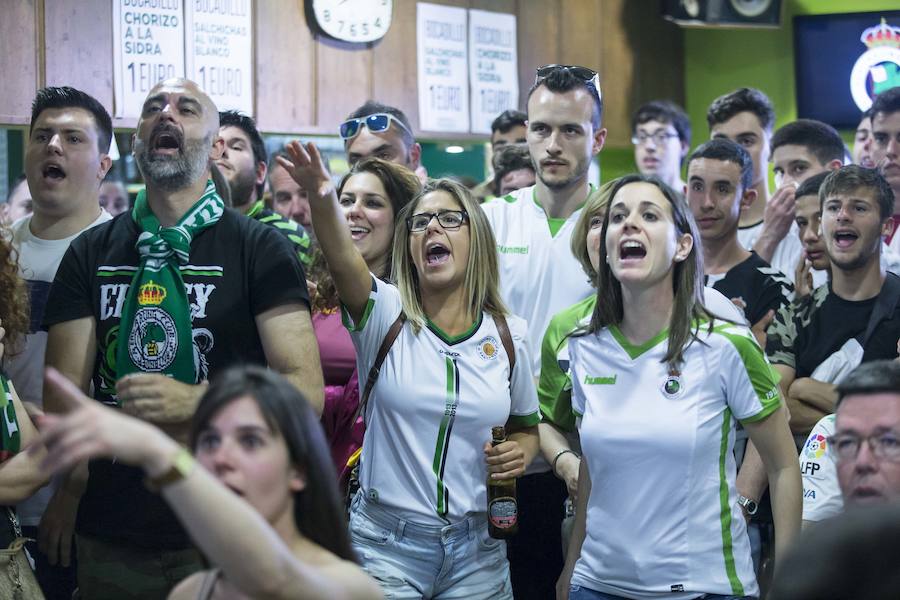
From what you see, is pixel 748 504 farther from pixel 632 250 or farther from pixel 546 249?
pixel 546 249

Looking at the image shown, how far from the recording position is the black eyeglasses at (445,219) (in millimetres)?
3432

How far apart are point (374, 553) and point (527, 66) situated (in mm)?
5356

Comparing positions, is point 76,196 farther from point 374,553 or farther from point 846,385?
point 846,385

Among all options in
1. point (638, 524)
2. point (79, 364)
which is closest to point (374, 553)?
point (638, 524)

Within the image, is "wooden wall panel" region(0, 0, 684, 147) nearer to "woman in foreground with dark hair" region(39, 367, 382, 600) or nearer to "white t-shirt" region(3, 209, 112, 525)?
"white t-shirt" region(3, 209, 112, 525)

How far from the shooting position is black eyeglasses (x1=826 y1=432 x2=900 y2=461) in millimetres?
2256

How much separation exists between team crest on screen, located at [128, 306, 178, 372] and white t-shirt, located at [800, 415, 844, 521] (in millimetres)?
1752

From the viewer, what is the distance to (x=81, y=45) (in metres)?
5.78

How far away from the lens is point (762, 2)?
845 centimetres

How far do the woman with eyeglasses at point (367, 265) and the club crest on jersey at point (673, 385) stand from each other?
1057 mm

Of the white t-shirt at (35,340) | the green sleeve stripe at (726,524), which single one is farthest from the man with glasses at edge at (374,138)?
the green sleeve stripe at (726,524)

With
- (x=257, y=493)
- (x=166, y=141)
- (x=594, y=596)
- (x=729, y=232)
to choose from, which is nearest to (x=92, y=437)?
(x=257, y=493)

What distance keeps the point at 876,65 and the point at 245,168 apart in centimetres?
516

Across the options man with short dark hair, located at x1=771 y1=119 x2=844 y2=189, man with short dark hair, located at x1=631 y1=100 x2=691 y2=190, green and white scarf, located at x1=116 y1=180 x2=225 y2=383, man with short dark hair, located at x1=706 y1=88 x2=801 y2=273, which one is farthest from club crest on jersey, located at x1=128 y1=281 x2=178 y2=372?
man with short dark hair, located at x1=631 y1=100 x2=691 y2=190
